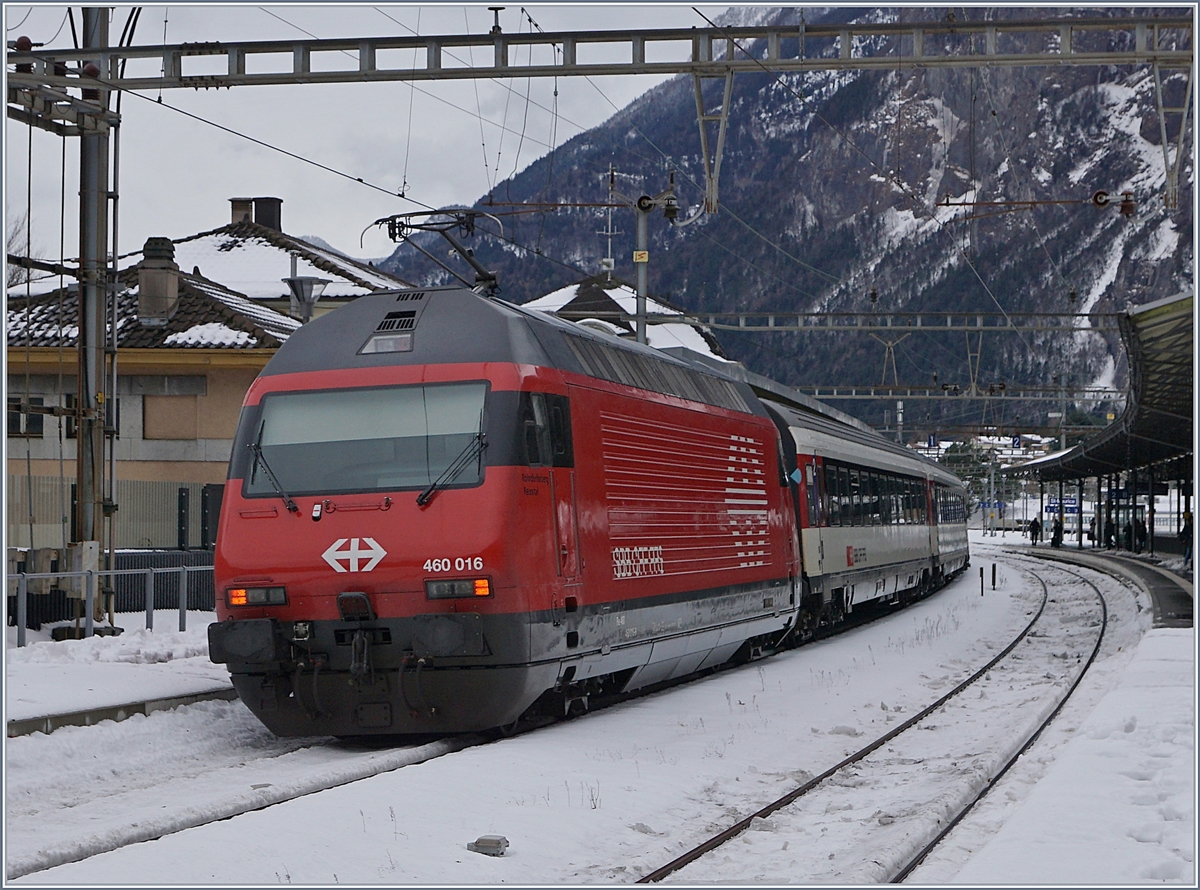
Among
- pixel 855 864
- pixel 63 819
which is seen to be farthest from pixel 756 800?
pixel 63 819

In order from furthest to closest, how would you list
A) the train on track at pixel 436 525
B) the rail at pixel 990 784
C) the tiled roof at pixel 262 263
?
1. the tiled roof at pixel 262 263
2. the train on track at pixel 436 525
3. the rail at pixel 990 784

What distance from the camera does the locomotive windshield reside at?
11.4 meters

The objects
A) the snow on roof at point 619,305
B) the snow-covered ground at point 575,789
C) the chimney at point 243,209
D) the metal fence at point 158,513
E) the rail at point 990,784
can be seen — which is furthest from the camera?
the snow on roof at point 619,305

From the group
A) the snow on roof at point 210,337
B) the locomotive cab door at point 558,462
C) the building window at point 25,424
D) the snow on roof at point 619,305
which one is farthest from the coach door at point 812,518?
the snow on roof at point 619,305

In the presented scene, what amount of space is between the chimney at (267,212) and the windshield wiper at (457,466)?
4235 cm

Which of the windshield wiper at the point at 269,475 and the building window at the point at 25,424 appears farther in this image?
the building window at the point at 25,424

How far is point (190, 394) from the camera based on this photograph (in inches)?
1059

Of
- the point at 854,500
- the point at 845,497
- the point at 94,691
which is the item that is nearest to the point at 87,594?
the point at 94,691

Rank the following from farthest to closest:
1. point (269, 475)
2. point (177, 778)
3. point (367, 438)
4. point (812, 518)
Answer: point (812, 518), point (269, 475), point (367, 438), point (177, 778)

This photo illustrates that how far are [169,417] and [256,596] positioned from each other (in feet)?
53.8

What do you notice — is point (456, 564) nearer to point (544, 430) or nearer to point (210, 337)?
point (544, 430)

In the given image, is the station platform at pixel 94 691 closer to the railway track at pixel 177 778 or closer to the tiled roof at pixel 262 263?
the railway track at pixel 177 778

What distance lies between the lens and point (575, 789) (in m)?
9.91

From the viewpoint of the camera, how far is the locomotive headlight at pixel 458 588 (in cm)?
1102
